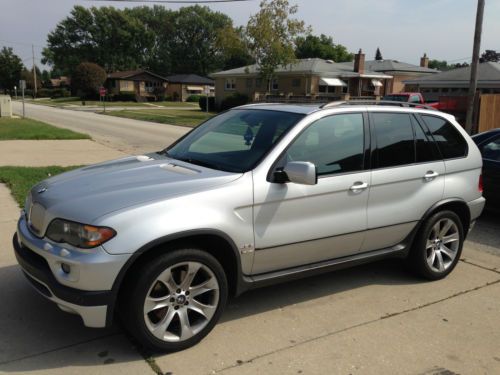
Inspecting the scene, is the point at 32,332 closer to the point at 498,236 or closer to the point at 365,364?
the point at 365,364

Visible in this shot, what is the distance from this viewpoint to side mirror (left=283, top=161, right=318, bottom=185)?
3.56 m

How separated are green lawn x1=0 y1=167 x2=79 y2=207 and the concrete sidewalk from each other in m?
1.19

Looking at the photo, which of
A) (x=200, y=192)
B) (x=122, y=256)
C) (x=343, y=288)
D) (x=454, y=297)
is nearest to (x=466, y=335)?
(x=454, y=297)

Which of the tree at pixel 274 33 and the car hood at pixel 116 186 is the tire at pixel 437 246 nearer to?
the car hood at pixel 116 186

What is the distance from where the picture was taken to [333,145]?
4172mm

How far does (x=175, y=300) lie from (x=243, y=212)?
77 cm

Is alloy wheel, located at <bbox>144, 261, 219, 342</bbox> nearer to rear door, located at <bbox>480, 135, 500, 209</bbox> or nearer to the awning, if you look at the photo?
rear door, located at <bbox>480, 135, 500, 209</bbox>

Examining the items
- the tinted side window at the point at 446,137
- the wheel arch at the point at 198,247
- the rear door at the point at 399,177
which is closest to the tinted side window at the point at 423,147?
the rear door at the point at 399,177

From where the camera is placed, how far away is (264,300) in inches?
171

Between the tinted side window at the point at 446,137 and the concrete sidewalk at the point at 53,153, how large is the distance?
870cm

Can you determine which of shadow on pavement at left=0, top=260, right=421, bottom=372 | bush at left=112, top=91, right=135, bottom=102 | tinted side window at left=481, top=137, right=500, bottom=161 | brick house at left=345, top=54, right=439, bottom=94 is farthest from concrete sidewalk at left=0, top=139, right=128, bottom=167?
bush at left=112, top=91, right=135, bottom=102

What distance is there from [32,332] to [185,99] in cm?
7293

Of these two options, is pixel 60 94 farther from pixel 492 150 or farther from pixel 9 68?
pixel 492 150

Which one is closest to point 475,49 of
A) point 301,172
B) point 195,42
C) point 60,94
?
point 301,172
